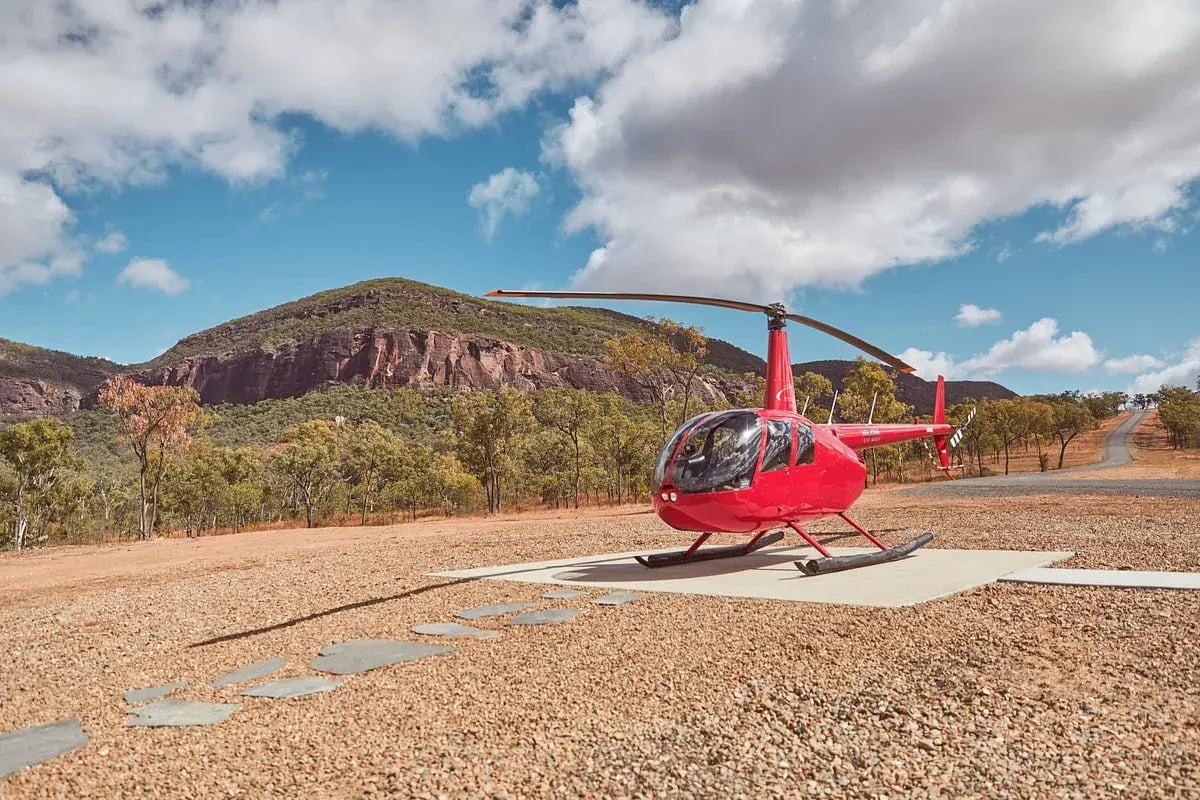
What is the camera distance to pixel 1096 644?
5.28 meters

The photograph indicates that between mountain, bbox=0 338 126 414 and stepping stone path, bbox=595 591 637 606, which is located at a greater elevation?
mountain, bbox=0 338 126 414

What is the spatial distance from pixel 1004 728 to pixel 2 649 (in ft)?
28.2

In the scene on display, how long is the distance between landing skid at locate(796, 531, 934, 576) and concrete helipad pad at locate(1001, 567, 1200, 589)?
176 centimetres

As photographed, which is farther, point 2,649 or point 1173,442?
point 1173,442

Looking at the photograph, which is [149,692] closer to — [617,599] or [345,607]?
[345,607]

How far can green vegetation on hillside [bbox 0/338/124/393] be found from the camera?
14988cm

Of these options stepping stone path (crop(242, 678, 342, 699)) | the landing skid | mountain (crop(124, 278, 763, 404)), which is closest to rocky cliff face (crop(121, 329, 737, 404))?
mountain (crop(124, 278, 763, 404))

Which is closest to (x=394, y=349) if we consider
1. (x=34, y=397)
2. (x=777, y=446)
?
(x=34, y=397)

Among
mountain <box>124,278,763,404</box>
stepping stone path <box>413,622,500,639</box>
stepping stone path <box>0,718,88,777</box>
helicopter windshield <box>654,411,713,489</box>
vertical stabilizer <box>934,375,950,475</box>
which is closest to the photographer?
stepping stone path <box>0,718,88,777</box>

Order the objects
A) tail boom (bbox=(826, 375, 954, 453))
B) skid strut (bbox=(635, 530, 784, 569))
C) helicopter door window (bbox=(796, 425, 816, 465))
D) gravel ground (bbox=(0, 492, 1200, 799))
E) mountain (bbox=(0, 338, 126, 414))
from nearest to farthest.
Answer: gravel ground (bbox=(0, 492, 1200, 799)), helicopter door window (bbox=(796, 425, 816, 465)), skid strut (bbox=(635, 530, 784, 569)), tail boom (bbox=(826, 375, 954, 453)), mountain (bbox=(0, 338, 126, 414))

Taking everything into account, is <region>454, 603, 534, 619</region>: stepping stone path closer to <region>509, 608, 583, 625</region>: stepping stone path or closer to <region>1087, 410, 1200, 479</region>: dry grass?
<region>509, 608, 583, 625</region>: stepping stone path

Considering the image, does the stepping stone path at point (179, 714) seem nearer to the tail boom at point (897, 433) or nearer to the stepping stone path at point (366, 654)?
the stepping stone path at point (366, 654)

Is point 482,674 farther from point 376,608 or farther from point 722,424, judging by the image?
point 722,424

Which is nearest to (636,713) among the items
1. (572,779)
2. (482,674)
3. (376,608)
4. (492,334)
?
(572,779)
